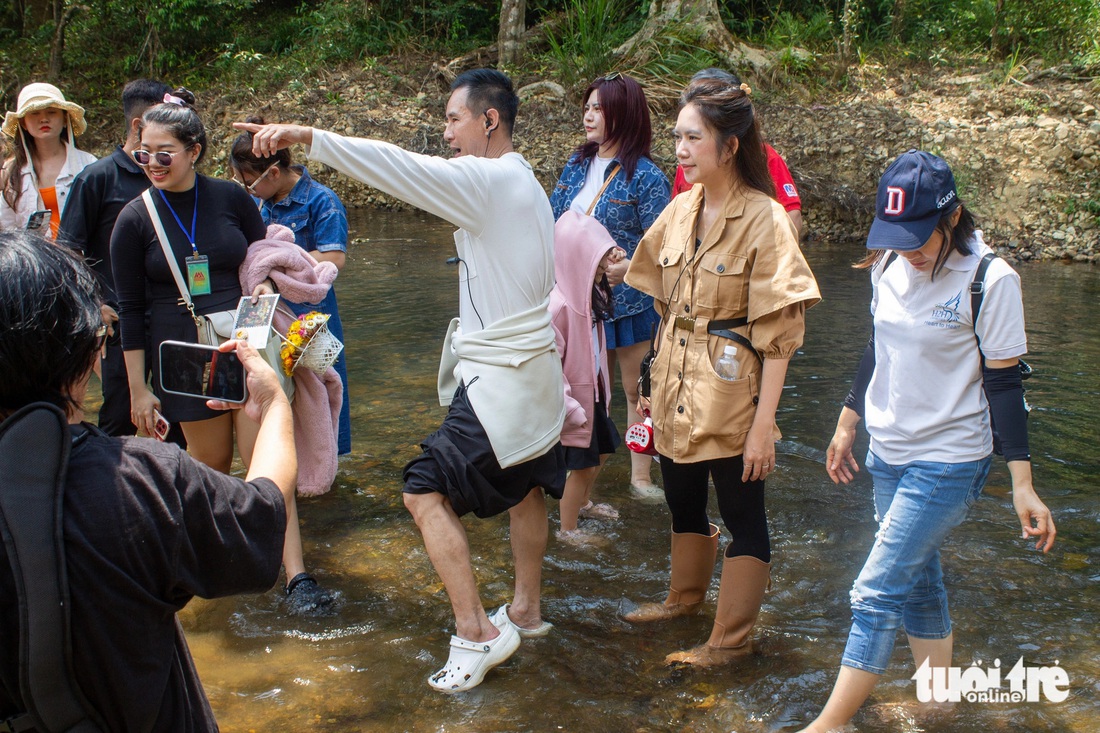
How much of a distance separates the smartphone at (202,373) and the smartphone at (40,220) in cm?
172

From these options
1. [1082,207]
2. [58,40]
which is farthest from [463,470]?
[58,40]

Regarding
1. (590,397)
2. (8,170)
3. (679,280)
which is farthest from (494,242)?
(8,170)

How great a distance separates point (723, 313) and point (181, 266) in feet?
7.00

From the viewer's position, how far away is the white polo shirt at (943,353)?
278 cm

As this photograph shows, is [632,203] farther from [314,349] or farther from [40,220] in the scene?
[40,220]

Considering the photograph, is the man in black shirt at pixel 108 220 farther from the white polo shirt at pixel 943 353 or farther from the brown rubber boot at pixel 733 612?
the white polo shirt at pixel 943 353

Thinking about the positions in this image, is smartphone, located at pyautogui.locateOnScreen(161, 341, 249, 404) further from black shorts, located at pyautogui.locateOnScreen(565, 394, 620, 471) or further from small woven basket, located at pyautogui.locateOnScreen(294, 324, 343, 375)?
black shorts, located at pyautogui.locateOnScreen(565, 394, 620, 471)

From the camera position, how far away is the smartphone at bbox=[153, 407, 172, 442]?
3850 millimetres

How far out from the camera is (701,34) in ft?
51.1

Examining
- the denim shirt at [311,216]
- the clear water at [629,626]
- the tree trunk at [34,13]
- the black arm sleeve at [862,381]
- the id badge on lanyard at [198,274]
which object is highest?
the tree trunk at [34,13]

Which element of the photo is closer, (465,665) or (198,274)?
(465,665)

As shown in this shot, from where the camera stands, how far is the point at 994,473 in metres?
5.46

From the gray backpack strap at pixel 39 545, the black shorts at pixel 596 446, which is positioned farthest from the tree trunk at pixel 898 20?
the gray backpack strap at pixel 39 545

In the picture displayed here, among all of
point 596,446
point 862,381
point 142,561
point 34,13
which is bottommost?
point 596,446
